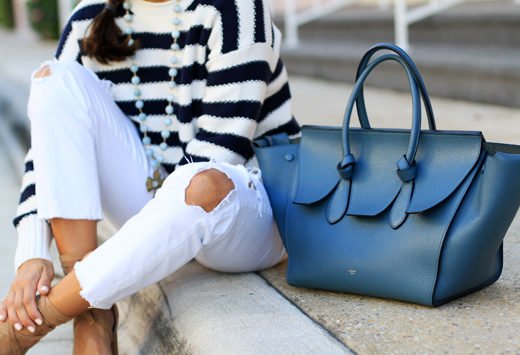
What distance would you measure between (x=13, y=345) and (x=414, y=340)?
95 cm

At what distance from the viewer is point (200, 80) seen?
2.29m

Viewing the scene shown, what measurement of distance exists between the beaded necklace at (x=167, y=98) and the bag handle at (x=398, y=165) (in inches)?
24.3

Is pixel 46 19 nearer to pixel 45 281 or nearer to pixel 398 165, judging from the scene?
pixel 45 281

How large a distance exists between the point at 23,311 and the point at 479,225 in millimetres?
1065

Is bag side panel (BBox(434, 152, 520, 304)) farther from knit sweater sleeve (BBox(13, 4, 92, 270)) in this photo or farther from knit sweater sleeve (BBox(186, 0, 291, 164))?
→ knit sweater sleeve (BBox(13, 4, 92, 270))

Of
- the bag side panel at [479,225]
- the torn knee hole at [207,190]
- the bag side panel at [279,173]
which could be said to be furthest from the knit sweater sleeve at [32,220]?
the bag side panel at [479,225]

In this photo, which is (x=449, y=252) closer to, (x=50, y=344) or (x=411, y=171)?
(x=411, y=171)

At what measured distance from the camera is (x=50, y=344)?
2465 mm

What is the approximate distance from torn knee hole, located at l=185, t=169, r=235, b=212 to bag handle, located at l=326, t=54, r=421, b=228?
253mm

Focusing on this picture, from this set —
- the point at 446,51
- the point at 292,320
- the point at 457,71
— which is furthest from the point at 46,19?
the point at 292,320

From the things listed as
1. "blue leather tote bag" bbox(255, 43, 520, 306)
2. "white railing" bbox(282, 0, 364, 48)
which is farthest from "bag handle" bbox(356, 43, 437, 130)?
"white railing" bbox(282, 0, 364, 48)

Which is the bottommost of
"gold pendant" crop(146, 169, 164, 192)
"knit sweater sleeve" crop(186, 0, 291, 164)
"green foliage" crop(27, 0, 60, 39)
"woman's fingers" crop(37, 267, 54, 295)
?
"green foliage" crop(27, 0, 60, 39)

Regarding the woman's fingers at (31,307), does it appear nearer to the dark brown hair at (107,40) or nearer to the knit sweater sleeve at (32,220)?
the knit sweater sleeve at (32,220)

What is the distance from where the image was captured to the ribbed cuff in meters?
2.14
